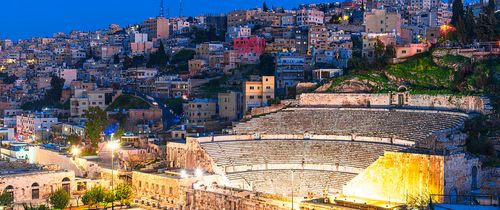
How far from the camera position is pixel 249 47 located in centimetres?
7169

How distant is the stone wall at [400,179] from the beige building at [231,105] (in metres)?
23.7

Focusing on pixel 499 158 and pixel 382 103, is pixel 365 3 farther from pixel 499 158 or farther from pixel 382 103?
pixel 499 158

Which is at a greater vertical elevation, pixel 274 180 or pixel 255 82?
pixel 255 82

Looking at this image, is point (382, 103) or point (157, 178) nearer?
point (157, 178)

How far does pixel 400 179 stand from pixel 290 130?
12.6 m

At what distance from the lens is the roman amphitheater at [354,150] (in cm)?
2777

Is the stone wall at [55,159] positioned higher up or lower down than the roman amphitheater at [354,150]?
lower down

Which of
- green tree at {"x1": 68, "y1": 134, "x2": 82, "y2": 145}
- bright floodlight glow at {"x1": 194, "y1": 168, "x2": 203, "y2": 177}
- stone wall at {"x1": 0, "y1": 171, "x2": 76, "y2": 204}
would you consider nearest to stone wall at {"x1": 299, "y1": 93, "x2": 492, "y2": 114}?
bright floodlight glow at {"x1": 194, "y1": 168, "x2": 203, "y2": 177}

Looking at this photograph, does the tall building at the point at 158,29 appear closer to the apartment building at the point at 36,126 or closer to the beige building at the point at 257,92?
the apartment building at the point at 36,126

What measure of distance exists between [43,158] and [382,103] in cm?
2422

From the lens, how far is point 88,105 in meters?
65.0

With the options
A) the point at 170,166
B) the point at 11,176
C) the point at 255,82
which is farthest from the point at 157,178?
the point at 255,82

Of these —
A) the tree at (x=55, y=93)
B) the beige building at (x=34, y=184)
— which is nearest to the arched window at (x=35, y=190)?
the beige building at (x=34, y=184)

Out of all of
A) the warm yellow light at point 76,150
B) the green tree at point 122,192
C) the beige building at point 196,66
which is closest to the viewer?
the green tree at point 122,192
